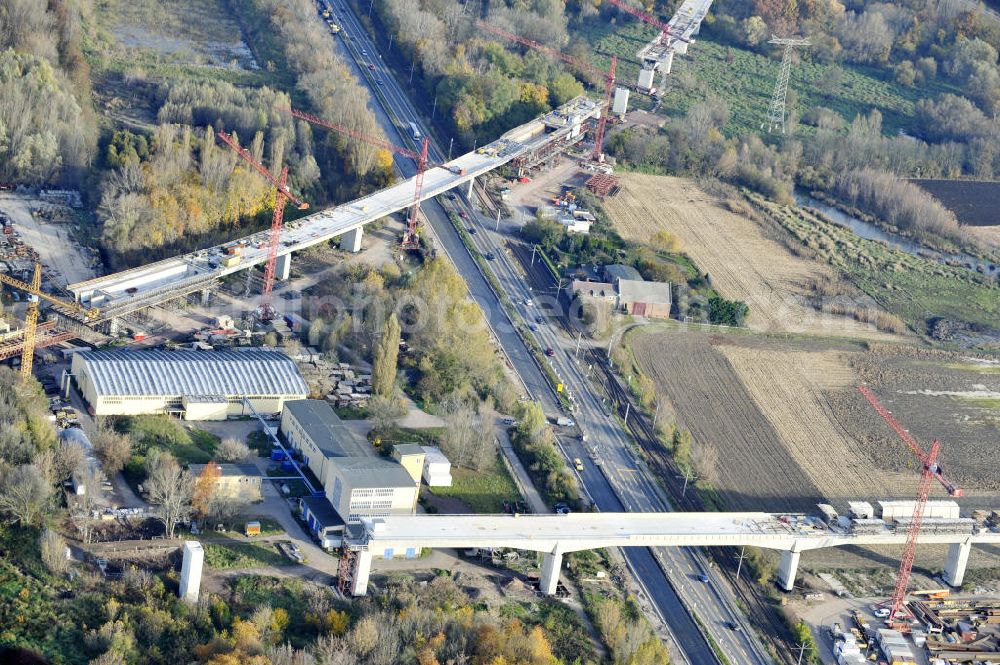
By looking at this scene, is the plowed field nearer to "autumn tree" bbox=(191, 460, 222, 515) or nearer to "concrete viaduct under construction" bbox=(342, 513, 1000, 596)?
"concrete viaduct under construction" bbox=(342, 513, 1000, 596)

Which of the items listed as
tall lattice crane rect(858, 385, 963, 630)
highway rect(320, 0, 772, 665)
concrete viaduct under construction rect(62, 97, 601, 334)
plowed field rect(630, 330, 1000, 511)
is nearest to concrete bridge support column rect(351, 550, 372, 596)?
highway rect(320, 0, 772, 665)

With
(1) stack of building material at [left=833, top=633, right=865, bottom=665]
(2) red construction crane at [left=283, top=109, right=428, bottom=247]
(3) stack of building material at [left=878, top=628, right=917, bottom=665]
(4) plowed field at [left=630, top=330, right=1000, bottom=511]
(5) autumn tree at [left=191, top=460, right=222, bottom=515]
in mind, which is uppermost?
(2) red construction crane at [left=283, top=109, right=428, bottom=247]

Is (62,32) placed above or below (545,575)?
above

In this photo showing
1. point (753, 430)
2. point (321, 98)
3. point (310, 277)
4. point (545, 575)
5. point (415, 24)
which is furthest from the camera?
point (415, 24)

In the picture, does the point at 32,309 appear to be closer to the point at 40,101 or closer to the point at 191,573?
the point at 191,573

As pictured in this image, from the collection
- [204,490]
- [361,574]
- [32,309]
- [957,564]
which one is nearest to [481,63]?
[32,309]

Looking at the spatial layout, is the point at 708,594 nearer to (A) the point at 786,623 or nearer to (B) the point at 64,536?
(A) the point at 786,623

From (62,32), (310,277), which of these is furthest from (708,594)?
(62,32)
